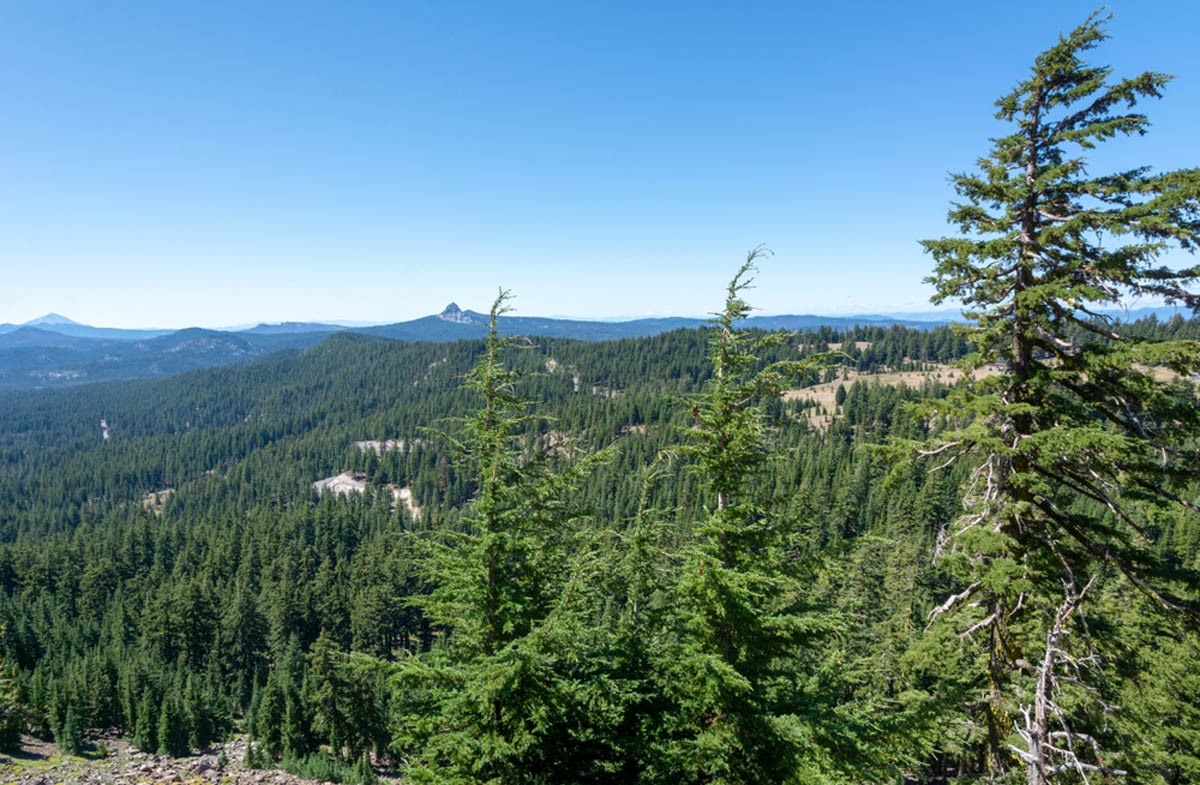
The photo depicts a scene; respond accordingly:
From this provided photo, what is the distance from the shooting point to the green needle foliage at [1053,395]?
8.58 metres

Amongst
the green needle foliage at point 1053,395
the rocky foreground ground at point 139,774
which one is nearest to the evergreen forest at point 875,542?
the green needle foliage at point 1053,395

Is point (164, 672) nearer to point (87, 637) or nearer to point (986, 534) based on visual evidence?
point (87, 637)

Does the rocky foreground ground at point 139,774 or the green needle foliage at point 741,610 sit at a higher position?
the green needle foliage at point 741,610

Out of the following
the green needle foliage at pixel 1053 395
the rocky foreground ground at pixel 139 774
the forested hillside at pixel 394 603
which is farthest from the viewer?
the rocky foreground ground at pixel 139 774

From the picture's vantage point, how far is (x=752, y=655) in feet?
36.8

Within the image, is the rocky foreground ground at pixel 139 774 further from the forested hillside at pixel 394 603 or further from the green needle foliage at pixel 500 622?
the green needle foliage at pixel 500 622

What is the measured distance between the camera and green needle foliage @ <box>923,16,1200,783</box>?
338 inches

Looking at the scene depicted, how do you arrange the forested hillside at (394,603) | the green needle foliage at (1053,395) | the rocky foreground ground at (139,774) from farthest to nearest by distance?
the rocky foreground ground at (139,774)
the forested hillside at (394,603)
the green needle foliage at (1053,395)

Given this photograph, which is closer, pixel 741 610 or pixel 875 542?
pixel 741 610

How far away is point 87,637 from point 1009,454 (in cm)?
9565

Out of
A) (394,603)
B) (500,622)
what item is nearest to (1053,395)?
(500,622)

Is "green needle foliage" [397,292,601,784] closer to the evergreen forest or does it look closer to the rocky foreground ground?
the evergreen forest

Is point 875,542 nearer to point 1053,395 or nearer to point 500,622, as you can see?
point 1053,395

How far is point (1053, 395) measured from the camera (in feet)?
32.0
